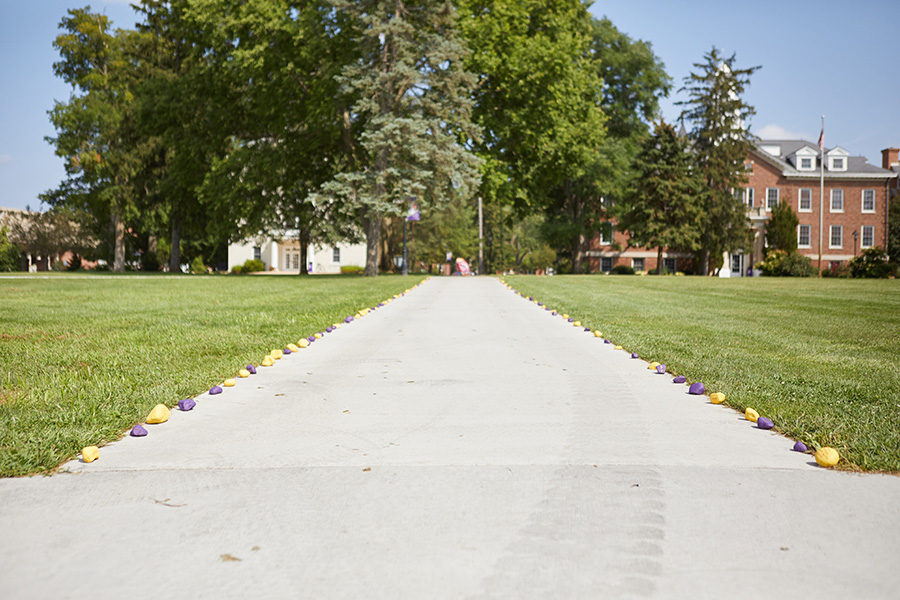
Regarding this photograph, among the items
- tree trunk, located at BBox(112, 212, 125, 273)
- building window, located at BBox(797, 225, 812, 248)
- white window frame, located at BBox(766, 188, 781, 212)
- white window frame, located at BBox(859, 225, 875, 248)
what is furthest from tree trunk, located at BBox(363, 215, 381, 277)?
white window frame, located at BBox(859, 225, 875, 248)

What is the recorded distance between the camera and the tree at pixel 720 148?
46688mm

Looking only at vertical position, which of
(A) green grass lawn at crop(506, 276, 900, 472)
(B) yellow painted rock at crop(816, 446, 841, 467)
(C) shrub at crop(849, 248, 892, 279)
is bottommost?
(B) yellow painted rock at crop(816, 446, 841, 467)

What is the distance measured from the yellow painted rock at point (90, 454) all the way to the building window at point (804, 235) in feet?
205

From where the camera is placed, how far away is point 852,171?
191 ft

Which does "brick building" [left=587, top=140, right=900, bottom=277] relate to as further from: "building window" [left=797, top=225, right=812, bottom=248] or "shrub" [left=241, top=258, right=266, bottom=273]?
"shrub" [left=241, top=258, right=266, bottom=273]

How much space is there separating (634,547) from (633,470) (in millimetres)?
950

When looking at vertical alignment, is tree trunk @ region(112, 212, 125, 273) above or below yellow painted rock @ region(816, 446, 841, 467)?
above

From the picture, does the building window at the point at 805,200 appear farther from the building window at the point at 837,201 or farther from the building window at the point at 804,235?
the building window at the point at 837,201

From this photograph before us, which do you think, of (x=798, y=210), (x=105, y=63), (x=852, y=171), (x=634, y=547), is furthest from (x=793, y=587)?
(x=852, y=171)

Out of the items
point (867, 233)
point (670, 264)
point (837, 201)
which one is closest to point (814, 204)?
point (837, 201)

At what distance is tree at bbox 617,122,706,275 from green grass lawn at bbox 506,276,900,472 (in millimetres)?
30231

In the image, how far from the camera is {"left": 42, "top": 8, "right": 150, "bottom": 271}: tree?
1638 inches

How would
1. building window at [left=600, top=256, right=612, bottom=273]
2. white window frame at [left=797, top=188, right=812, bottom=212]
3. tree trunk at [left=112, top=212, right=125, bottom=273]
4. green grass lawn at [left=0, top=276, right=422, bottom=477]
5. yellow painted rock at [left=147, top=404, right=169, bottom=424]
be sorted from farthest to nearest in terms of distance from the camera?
1. building window at [left=600, top=256, right=612, bottom=273]
2. white window frame at [left=797, top=188, right=812, bottom=212]
3. tree trunk at [left=112, top=212, right=125, bottom=273]
4. yellow painted rock at [left=147, top=404, right=169, bottom=424]
5. green grass lawn at [left=0, top=276, right=422, bottom=477]

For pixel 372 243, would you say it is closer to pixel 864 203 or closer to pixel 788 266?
pixel 788 266
